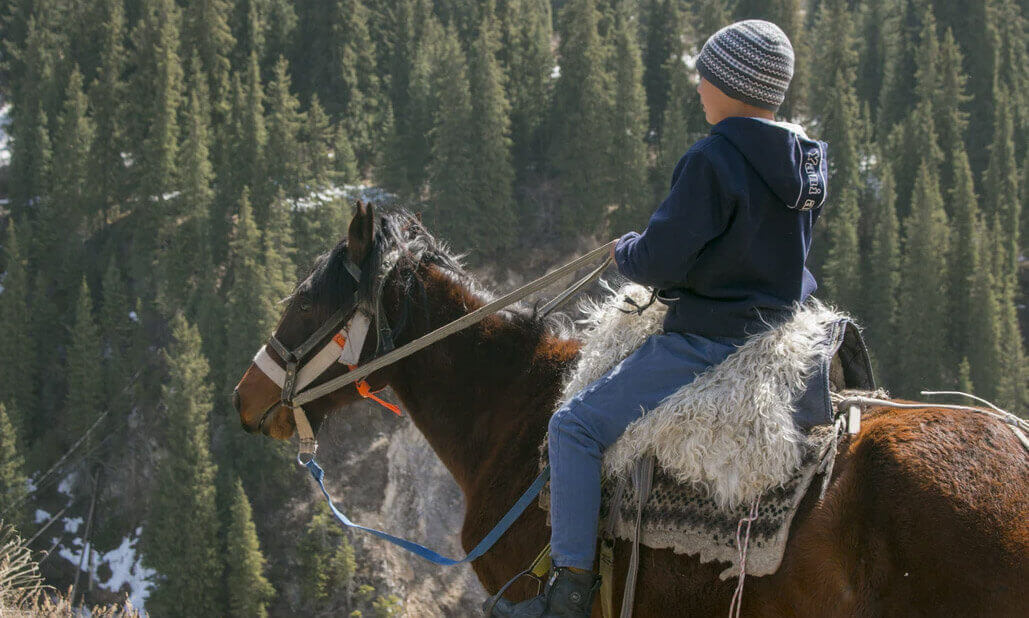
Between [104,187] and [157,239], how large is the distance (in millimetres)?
5877

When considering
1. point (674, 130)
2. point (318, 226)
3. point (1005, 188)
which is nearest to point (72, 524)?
point (318, 226)

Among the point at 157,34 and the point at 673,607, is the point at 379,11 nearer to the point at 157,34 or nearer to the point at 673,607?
the point at 157,34

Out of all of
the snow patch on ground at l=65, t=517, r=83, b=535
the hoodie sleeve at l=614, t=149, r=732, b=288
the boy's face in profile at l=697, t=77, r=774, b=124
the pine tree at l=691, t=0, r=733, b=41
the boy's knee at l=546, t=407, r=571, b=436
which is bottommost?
the snow patch on ground at l=65, t=517, r=83, b=535

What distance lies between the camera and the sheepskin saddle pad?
2.99 metres

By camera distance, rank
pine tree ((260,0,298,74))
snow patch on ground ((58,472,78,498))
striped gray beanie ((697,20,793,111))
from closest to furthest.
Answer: striped gray beanie ((697,20,793,111)) < snow patch on ground ((58,472,78,498)) < pine tree ((260,0,298,74))

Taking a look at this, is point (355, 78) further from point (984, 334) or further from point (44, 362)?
point (984, 334)

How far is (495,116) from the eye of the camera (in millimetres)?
39750

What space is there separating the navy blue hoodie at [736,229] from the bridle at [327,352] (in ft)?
4.54

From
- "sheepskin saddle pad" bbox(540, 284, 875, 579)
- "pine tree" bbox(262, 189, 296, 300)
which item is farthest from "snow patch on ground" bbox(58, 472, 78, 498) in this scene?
"sheepskin saddle pad" bbox(540, 284, 875, 579)

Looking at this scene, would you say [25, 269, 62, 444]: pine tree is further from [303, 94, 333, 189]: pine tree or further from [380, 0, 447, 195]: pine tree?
[380, 0, 447, 195]: pine tree

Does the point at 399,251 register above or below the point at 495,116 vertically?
above

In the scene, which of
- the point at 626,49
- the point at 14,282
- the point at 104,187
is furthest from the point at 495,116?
the point at 14,282

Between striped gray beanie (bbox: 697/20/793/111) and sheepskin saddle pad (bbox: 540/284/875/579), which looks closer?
sheepskin saddle pad (bbox: 540/284/875/579)

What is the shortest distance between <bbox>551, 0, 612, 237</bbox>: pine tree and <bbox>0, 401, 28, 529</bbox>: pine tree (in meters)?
24.7
